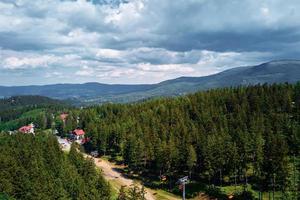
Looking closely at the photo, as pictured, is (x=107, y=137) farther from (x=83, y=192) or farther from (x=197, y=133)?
(x=83, y=192)

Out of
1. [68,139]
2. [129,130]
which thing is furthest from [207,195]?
[68,139]

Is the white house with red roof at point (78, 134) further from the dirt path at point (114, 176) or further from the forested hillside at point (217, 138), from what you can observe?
the dirt path at point (114, 176)

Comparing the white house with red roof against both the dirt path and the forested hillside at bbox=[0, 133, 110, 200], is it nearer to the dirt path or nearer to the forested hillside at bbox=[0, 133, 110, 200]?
the dirt path

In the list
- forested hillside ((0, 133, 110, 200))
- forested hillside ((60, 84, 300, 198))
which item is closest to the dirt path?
forested hillside ((60, 84, 300, 198))

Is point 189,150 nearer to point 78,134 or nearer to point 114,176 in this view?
point 114,176

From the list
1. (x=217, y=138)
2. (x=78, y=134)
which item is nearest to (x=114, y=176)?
(x=217, y=138)

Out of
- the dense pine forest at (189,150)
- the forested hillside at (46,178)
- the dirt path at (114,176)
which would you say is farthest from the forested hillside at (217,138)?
the forested hillside at (46,178)
